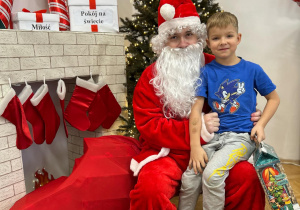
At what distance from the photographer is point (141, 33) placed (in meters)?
2.33

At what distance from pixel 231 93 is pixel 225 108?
9 cm

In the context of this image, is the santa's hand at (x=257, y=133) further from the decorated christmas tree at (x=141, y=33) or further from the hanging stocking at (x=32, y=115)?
the hanging stocking at (x=32, y=115)

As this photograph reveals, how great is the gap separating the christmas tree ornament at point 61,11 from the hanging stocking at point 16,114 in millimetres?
723

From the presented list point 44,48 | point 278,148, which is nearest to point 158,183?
point 44,48

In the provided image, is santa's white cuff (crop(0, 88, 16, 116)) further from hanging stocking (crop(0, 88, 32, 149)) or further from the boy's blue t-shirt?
the boy's blue t-shirt

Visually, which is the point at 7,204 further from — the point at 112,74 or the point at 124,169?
the point at 112,74

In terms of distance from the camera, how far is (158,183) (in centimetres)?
139

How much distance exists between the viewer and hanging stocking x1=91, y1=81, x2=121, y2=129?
230 centimetres

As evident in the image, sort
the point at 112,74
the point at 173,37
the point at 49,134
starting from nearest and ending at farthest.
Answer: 1. the point at 173,37
2. the point at 49,134
3. the point at 112,74

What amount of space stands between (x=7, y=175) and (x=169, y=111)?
1.14 m

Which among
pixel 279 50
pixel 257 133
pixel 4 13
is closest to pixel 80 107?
pixel 4 13

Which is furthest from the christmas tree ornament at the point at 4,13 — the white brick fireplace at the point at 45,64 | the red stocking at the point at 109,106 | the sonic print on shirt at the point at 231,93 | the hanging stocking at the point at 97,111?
the sonic print on shirt at the point at 231,93

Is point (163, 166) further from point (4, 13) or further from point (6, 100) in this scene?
point (4, 13)

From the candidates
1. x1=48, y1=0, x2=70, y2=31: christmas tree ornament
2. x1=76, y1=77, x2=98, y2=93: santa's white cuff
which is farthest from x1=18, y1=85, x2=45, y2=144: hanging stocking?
x1=48, y1=0, x2=70, y2=31: christmas tree ornament
